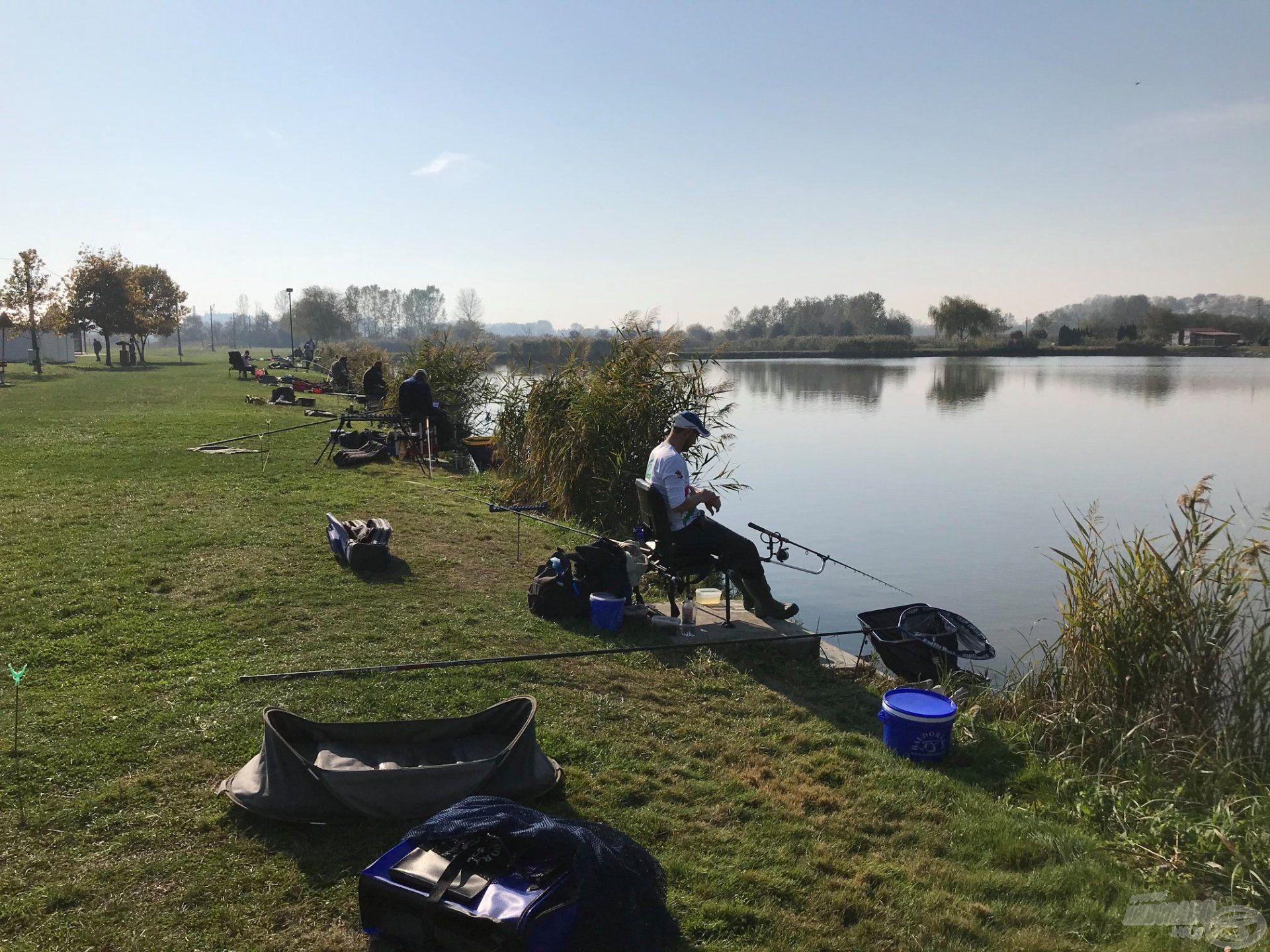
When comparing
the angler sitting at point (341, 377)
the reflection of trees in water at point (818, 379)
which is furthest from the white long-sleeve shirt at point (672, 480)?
the angler sitting at point (341, 377)

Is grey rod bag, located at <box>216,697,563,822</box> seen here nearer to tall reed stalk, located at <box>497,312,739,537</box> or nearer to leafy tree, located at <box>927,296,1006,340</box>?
tall reed stalk, located at <box>497,312,739,537</box>

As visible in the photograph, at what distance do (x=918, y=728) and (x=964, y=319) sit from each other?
80.9 m

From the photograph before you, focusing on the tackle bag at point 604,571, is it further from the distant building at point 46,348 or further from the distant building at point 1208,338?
the distant building at point 1208,338

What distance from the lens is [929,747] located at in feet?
14.2

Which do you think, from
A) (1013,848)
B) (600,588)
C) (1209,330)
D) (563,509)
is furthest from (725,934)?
(1209,330)

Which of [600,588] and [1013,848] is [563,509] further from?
[1013,848]

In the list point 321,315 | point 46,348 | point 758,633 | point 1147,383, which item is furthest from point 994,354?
point 758,633

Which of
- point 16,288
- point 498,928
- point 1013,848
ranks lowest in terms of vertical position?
point 1013,848

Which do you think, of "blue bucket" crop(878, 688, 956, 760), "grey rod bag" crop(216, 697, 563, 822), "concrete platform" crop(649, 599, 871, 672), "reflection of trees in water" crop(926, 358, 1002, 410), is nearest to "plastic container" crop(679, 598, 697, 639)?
"concrete platform" crop(649, 599, 871, 672)

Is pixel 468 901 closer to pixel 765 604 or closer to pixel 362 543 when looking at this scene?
pixel 765 604

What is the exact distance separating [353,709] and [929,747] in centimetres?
284

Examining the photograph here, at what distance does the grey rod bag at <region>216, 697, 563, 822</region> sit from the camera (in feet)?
10.9

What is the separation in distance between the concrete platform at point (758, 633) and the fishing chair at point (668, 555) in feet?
0.26

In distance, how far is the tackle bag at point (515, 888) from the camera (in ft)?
8.33
